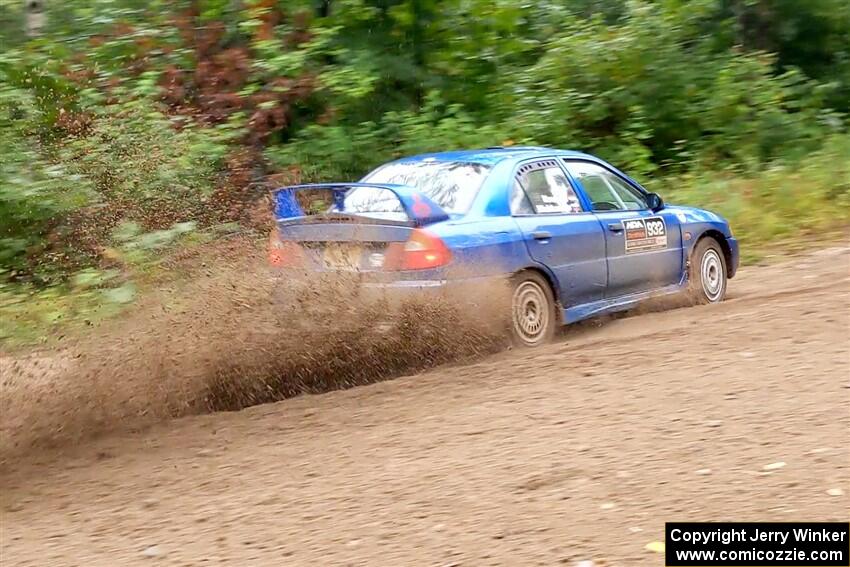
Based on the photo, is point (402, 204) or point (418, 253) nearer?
point (418, 253)

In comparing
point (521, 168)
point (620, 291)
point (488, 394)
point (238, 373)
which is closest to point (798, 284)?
point (620, 291)

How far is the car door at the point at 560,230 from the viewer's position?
7637 mm

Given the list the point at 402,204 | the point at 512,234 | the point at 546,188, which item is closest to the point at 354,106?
the point at 546,188

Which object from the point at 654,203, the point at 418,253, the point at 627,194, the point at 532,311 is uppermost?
the point at 418,253

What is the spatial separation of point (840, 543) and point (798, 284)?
20.1 feet

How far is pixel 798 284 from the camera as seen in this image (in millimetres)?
9602

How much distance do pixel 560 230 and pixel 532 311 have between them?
0.69m

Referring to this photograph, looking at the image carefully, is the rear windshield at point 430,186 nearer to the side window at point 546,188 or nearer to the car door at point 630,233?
the side window at point 546,188

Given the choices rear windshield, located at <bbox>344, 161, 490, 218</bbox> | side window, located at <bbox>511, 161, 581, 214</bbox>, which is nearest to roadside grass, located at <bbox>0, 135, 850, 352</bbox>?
rear windshield, located at <bbox>344, 161, 490, 218</bbox>

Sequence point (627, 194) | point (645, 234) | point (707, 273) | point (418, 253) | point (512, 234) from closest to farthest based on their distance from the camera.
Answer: point (418, 253) < point (512, 234) < point (645, 234) < point (627, 194) < point (707, 273)

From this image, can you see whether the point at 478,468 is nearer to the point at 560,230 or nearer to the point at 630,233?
the point at 560,230

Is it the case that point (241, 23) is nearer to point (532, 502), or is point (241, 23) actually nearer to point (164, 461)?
point (164, 461)

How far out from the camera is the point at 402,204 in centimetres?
700

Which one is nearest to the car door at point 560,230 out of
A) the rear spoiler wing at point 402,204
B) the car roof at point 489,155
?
the car roof at point 489,155
